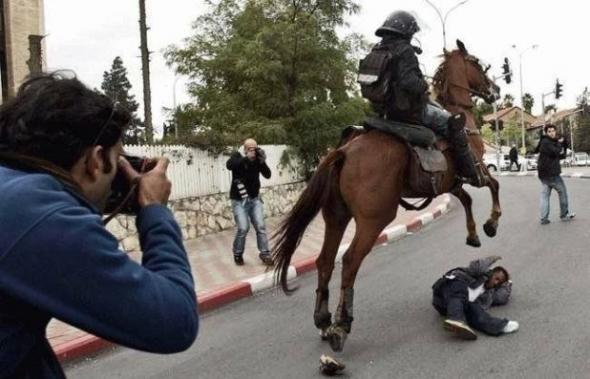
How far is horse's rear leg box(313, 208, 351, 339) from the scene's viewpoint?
4914mm

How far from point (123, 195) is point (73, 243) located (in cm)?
36

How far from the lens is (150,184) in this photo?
1.49 m

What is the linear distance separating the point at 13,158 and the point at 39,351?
1.35 ft

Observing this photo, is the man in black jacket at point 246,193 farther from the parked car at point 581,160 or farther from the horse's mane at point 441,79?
the parked car at point 581,160

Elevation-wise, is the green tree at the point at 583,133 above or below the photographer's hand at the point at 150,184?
above

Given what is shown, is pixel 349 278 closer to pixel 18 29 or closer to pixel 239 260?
pixel 239 260

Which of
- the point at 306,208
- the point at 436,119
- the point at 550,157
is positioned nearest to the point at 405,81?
the point at 436,119

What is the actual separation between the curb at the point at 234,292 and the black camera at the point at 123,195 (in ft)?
5.12

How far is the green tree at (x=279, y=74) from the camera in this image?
17.4 m

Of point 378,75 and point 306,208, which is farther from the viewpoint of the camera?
point 306,208

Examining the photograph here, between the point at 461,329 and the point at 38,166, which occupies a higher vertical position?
the point at 38,166

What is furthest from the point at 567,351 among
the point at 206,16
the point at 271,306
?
the point at 206,16

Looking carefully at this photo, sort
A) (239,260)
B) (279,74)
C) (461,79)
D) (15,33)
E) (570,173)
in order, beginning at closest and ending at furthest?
(461,79)
(239,260)
(279,74)
(15,33)
(570,173)

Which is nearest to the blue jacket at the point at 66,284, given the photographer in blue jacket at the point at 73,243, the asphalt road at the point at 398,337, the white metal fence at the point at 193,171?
the photographer in blue jacket at the point at 73,243
